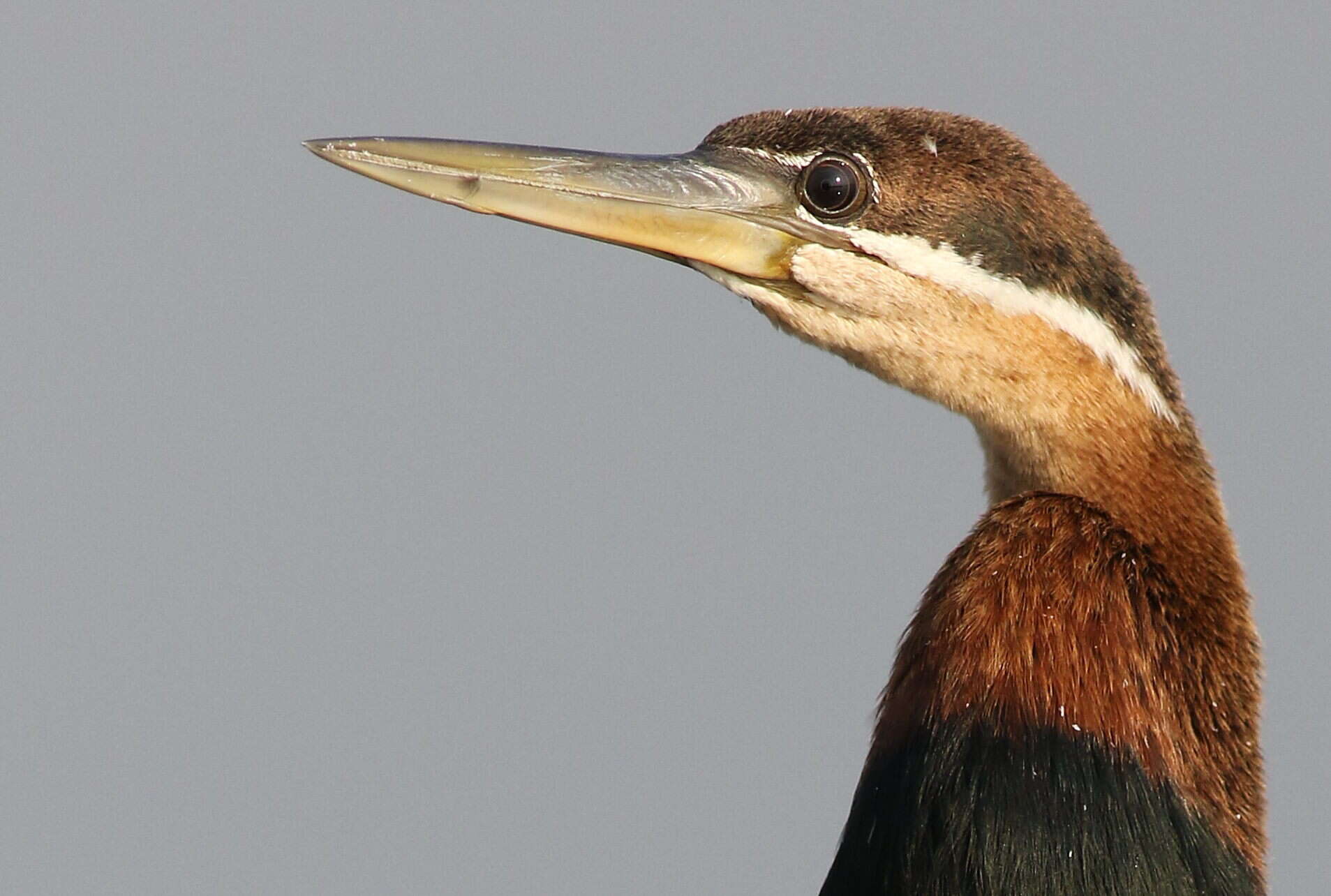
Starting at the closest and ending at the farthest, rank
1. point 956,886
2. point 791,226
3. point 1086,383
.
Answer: point 956,886, point 1086,383, point 791,226

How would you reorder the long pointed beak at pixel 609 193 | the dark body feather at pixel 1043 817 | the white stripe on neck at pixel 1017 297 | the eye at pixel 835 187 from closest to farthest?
1. the dark body feather at pixel 1043 817
2. the white stripe on neck at pixel 1017 297
3. the eye at pixel 835 187
4. the long pointed beak at pixel 609 193

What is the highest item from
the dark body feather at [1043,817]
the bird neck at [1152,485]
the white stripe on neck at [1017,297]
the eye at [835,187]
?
the eye at [835,187]

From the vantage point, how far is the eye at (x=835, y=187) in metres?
4.80

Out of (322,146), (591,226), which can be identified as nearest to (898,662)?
(591,226)

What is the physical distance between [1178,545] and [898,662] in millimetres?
775

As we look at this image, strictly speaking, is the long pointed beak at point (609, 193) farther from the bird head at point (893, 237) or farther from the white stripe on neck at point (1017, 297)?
the white stripe on neck at point (1017, 297)

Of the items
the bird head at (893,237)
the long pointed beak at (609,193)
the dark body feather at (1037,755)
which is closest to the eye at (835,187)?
the bird head at (893,237)

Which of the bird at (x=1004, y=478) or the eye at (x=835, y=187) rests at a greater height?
the eye at (x=835, y=187)

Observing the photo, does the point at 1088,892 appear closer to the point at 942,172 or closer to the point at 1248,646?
the point at 1248,646

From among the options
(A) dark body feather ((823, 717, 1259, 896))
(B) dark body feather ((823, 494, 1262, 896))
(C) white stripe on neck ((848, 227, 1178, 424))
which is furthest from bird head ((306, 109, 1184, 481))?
(A) dark body feather ((823, 717, 1259, 896))

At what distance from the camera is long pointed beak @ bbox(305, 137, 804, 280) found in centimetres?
496

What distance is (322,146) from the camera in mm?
5035

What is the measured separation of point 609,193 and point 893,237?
79 cm

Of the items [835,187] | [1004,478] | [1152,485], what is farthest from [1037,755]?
[835,187]
